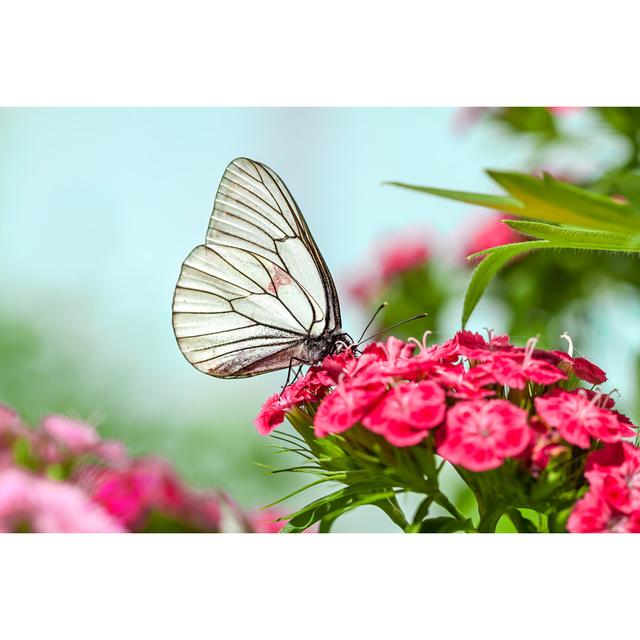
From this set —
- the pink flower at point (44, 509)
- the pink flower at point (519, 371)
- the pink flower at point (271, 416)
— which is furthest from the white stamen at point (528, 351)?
the pink flower at point (44, 509)

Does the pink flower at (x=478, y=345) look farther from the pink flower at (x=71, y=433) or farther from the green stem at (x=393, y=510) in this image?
the pink flower at (x=71, y=433)

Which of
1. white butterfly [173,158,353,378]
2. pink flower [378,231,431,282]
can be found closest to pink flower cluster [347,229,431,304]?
pink flower [378,231,431,282]

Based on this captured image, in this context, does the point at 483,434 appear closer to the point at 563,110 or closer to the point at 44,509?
the point at 44,509

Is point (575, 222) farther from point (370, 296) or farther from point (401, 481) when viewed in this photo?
point (370, 296)

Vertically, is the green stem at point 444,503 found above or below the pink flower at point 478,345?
below

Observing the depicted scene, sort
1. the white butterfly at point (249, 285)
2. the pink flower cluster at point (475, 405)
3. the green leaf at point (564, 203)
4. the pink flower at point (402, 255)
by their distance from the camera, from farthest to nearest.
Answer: the pink flower at point (402, 255) < the white butterfly at point (249, 285) < the pink flower cluster at point (475, 405) < the green leaf at point (564, 203)

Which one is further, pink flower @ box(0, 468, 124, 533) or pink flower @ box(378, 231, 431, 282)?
pink flower @ box(378, 231, 431, 282)

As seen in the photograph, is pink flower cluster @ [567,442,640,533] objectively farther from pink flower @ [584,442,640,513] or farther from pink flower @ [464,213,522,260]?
pink flower @ [464,213,522,260]

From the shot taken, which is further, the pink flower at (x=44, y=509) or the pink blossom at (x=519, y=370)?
the pink blossom at (x=519, y=370)
